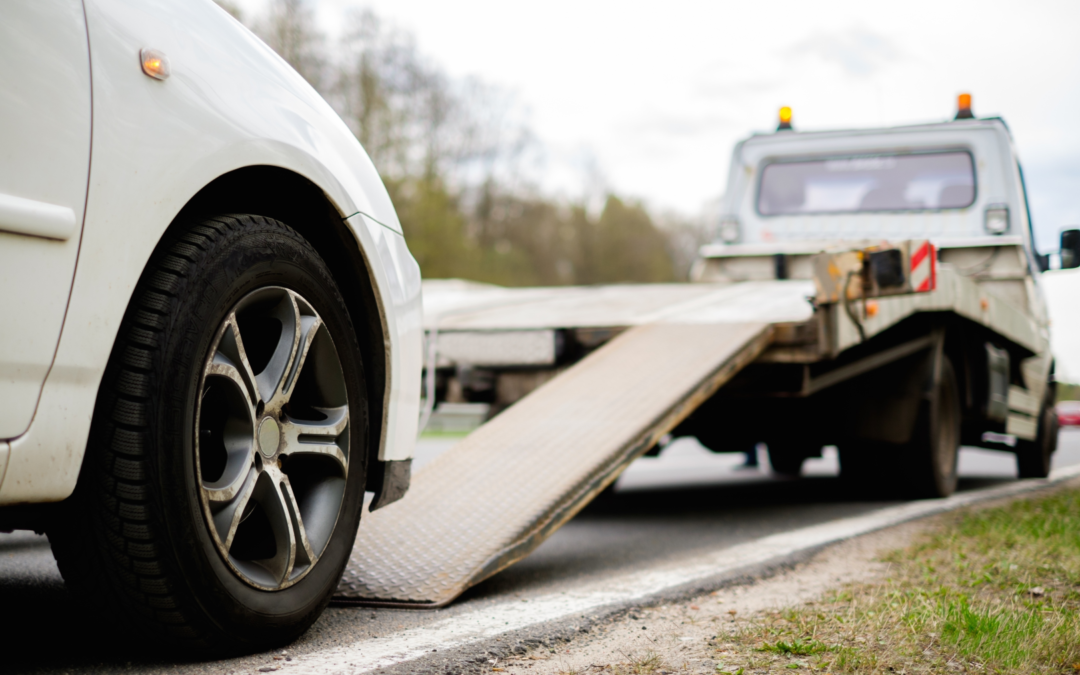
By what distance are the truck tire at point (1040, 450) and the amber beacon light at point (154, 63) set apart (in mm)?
8071

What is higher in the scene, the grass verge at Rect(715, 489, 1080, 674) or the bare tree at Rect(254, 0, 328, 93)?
the bare tree at Rect(254, 0, 328, 93)

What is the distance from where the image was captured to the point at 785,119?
8289 millimetres

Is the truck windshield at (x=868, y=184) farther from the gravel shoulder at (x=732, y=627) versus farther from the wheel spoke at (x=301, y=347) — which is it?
the wheel spoke at (x=301, y=347)

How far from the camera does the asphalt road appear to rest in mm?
2221

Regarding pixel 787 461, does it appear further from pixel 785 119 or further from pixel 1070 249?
pixel 785 119

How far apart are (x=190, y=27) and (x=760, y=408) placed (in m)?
4.45

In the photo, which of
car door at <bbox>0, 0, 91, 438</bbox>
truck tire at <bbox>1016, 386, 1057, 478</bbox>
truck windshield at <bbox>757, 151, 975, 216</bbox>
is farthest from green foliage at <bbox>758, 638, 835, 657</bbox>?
truck tire at <bbox>1016, 386, 1057, 478</bbox>

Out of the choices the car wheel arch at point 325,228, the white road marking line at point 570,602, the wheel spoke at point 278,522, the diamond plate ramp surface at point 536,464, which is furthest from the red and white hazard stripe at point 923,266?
the wheel spoke at point 278,522

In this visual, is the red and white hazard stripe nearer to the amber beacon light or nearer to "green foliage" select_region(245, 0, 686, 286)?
the amber beacon light

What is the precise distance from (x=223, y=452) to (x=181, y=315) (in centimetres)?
41

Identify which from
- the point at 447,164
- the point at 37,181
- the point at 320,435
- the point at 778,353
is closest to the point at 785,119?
the point at 778,353

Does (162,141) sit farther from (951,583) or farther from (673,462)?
(673,462)

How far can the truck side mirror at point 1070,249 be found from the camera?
748 centimetres

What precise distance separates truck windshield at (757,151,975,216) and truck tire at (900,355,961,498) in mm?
1790
